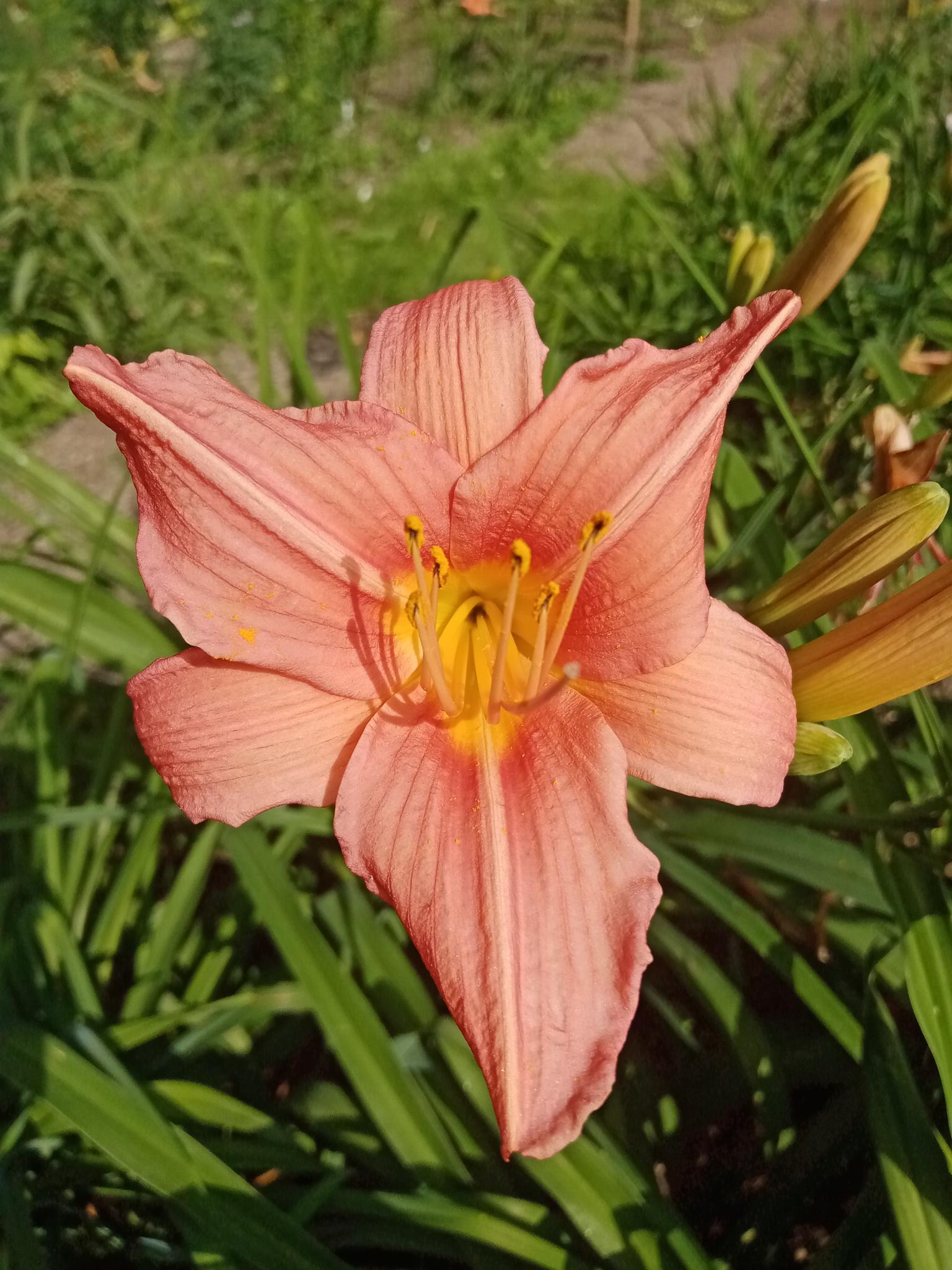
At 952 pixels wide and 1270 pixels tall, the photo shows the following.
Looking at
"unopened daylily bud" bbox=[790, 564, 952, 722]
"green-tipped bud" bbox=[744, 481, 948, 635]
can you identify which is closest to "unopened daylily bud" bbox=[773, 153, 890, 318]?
"green-tipped bud" bbox=[744, 481, 948, 635]

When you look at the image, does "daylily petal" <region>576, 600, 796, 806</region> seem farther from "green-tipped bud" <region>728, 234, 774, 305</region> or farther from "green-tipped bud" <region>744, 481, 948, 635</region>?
"green-tipped bud" <region>728, 234, 774, 305</region>

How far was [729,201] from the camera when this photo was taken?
1759 mm

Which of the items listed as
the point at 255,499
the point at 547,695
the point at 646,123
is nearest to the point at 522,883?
the point at 547,695

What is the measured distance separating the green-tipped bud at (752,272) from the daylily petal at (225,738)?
2.64ft

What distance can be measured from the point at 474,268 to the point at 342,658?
248 centimetres

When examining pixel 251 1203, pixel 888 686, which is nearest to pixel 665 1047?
pixel 251 1203

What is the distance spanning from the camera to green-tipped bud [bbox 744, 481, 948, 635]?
27.2 inches

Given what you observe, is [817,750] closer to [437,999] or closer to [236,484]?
[236,484]

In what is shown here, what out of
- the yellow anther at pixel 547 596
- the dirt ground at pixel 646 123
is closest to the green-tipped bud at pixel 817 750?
the yellow anther at pixel 547 596

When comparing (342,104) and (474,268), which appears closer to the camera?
(474,268)

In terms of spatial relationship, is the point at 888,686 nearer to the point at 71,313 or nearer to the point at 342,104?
the point at 71,313

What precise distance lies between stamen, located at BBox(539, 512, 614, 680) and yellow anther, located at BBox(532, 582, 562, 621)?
0.01 meters

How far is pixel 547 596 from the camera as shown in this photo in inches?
26.0

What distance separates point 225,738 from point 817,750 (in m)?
0.51
